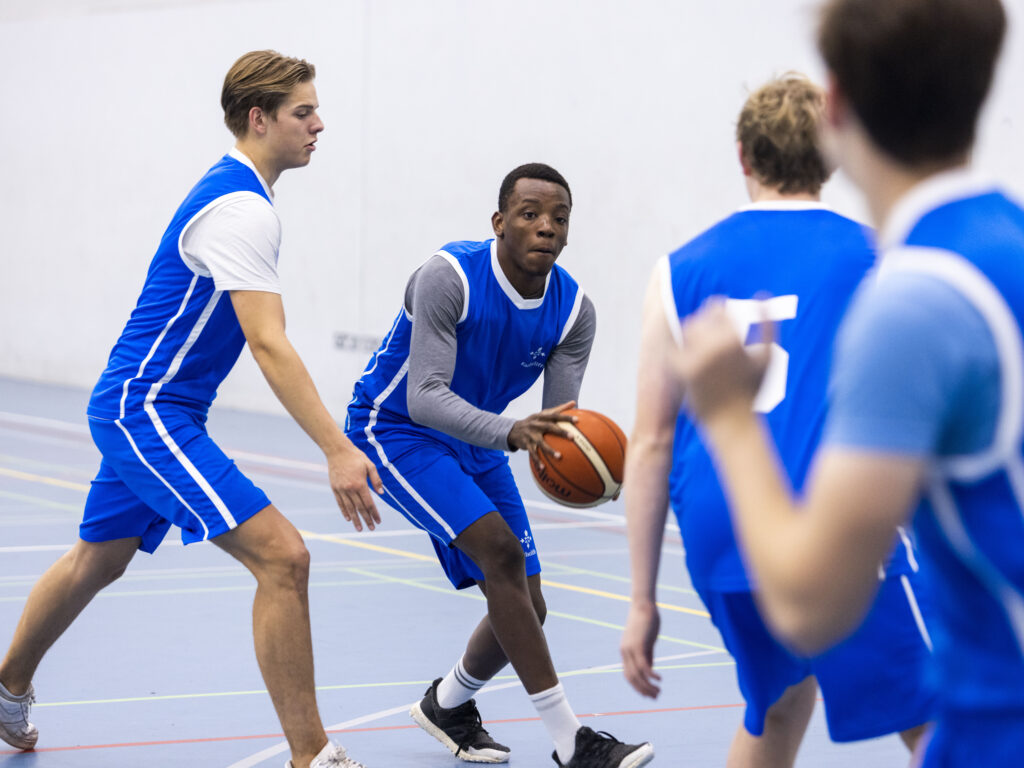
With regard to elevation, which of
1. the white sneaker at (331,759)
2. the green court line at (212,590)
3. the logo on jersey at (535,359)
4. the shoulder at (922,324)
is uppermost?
the shoulder at (922,324)

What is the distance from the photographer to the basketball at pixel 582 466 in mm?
3461

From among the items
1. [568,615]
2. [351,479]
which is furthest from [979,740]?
[568,615]

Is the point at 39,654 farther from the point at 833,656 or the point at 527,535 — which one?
the point at 833,656

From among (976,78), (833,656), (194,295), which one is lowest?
(833,656)

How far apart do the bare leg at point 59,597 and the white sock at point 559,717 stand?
1.18 m

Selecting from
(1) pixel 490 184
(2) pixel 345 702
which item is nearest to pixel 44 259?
A: (1) pixel 490 184

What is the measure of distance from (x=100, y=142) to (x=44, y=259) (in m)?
1.57

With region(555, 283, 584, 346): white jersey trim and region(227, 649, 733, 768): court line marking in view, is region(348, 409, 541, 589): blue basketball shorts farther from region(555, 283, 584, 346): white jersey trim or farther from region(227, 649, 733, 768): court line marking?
region(227, 649, 733, 768): court line marking

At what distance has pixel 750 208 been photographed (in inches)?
97.1

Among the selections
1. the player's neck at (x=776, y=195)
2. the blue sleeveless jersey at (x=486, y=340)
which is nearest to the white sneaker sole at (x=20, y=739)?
the blue sleeveless jersey at (x=486, y=340)

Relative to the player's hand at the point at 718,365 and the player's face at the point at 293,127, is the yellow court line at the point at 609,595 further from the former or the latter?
the player's hand at the point at 718,365

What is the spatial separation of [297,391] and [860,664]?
1610 millimetres

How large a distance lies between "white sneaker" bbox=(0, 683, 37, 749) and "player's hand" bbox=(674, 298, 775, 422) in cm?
306

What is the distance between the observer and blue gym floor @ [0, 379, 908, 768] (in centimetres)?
406
